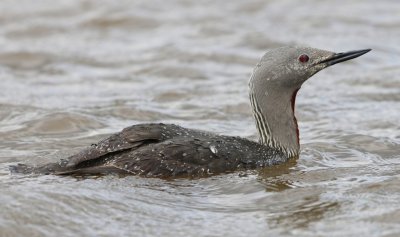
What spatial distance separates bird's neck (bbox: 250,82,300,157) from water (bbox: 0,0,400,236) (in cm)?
27

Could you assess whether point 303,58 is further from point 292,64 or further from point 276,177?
point 276,177

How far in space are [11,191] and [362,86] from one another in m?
6.40

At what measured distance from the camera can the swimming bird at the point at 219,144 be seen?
8.38 m

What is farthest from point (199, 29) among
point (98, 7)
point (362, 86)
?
point (362, 86)

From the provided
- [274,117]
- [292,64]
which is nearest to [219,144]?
[274,117]

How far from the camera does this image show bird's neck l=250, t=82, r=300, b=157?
9211mm

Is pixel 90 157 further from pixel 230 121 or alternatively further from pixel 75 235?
pixel 230 121

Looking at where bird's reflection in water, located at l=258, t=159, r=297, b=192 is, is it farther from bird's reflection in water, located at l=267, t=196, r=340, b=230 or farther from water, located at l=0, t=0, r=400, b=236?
bird's reflection in water, located at l=267, t=196, r=340, b=230

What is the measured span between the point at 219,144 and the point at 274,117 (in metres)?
0.89

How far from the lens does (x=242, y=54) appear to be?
1527cm

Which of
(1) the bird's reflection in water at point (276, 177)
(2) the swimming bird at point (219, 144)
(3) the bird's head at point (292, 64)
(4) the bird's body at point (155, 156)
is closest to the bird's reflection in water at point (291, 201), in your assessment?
(1) the bird's reflection in water at point (276, 177)

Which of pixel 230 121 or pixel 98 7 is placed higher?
pixel 98 7

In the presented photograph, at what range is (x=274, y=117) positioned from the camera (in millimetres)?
9297

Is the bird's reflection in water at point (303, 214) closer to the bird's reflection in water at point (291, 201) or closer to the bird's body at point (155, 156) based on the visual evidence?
the bird's reflection in water at point (291, 201)
